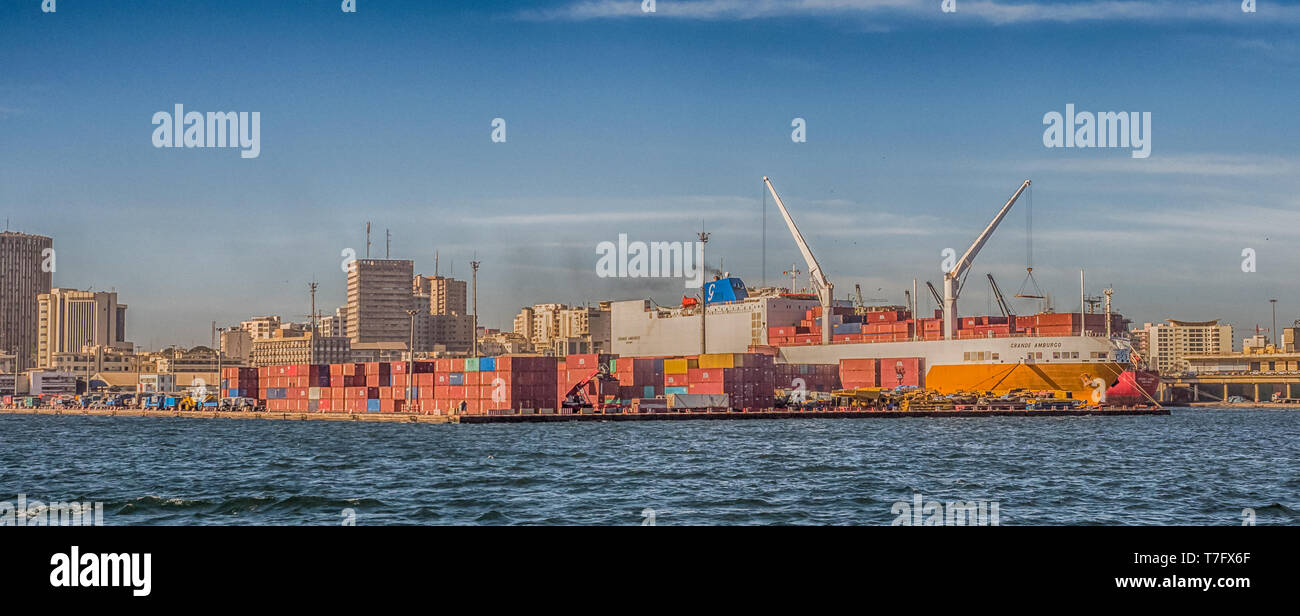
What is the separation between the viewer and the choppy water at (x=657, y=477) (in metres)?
27.2

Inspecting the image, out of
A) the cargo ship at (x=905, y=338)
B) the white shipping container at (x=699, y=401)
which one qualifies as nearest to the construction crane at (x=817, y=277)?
the cargo ship at (x=905, y=338)

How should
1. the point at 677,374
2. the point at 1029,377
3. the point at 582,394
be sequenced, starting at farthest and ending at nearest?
1. the point at 1029,377
2. the point at 677,374
3. the point at 582,394

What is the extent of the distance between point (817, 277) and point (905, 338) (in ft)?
53.3

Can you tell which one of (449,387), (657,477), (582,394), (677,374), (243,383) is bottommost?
(582,394)

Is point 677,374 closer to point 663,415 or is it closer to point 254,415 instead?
point 663,415

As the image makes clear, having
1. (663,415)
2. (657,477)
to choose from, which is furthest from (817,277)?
(657,477)

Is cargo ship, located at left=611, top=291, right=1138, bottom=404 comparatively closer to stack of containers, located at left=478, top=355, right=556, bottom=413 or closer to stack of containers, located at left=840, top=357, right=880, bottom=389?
stack of containers, located at left=840, top=357, right=880, bottom=389

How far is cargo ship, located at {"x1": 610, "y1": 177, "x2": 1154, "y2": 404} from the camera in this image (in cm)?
11356

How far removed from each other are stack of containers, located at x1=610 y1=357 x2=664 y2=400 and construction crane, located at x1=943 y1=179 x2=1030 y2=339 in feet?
114

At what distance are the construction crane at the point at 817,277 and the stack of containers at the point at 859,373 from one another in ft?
22.7

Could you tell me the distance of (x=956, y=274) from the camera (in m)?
129

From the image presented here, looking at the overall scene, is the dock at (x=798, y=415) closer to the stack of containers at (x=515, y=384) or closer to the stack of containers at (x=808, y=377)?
the stack of containers at (x=515, y=384)

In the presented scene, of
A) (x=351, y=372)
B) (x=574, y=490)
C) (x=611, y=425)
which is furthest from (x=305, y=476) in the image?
(x=351, y=372)
